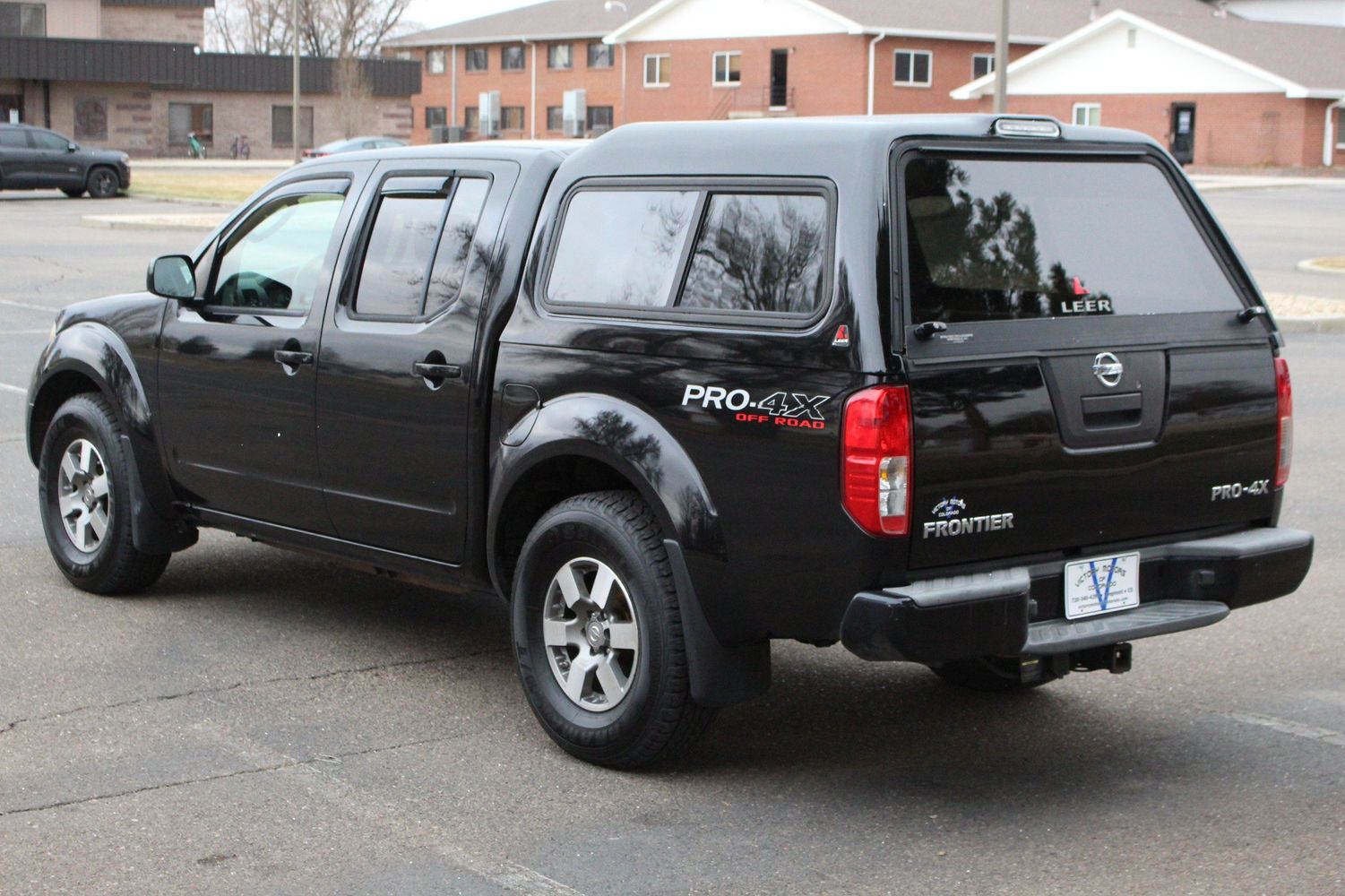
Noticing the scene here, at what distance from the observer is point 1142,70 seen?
6906 cm

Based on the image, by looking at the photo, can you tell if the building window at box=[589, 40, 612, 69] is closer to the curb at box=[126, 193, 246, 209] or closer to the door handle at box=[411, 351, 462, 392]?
the curb at box=[126, 193, 246, 209]

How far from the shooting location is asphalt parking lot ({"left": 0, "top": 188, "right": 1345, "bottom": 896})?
4.62 meters

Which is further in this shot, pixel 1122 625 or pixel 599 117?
pixel 599 117

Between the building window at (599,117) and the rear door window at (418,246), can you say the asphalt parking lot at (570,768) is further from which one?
the building window at (599,117)

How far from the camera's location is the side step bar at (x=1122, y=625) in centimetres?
497

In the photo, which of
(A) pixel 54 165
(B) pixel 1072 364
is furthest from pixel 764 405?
(A) pixel 54 165

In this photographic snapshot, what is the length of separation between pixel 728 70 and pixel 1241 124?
22.1m

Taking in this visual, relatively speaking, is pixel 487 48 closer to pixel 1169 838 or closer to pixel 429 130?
pixel 429 130

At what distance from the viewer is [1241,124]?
66188 mm

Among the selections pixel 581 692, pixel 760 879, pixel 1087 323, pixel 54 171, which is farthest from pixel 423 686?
pixel 54 171

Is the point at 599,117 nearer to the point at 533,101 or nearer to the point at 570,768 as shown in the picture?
the point at 533,101

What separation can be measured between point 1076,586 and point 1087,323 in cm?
79

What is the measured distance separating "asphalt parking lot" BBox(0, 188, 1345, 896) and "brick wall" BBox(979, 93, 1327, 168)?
201 feet

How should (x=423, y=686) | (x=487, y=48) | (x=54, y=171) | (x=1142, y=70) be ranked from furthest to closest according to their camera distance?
(x=487, y=48) < (x=1142, y=70) < (x=54, y=171) < (x=423, y=686)
